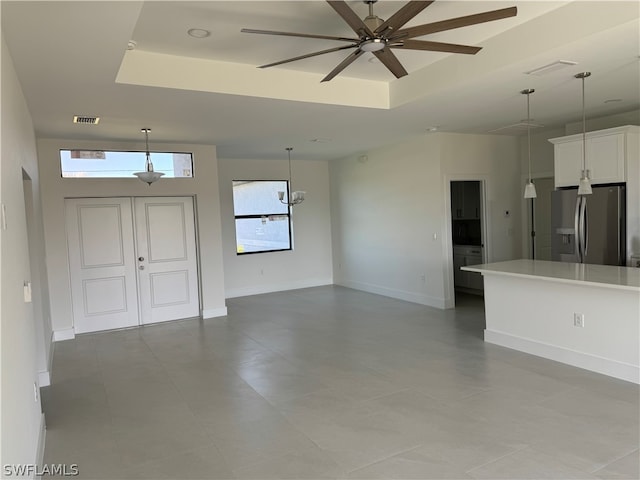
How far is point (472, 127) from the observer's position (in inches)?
246

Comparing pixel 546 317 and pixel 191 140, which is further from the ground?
pixel 191 140

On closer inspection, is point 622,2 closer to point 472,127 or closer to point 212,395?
point 472,127

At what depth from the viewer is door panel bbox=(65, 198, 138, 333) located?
6164mm

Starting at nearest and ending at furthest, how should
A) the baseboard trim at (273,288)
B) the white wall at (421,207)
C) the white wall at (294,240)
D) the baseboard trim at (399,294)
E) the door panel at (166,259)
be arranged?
the door panel at (166,259) < the white wall at (421,207) < the baseboard trim at (399,294) < the white wall at (294,240) < the baseboard trim at (273,288)

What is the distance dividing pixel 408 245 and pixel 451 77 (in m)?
3.59

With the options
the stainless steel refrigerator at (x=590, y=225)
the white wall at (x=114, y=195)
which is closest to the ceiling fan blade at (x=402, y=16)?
the stainless steel refrigerator at (x=590, y=225)

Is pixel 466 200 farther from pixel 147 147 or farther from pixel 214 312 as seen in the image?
pixel 147 147

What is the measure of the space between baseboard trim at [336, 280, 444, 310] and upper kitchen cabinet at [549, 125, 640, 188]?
233cm

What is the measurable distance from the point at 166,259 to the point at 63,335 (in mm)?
1672

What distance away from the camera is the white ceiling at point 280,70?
9.38 ft

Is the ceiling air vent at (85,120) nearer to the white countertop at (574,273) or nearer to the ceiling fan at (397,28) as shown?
the ceiling fan at (397,28)

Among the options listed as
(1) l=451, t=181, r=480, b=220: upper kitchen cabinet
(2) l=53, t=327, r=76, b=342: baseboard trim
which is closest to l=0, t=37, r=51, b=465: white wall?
(2) l=53, t=327, r=76, b=342: baseboard trim

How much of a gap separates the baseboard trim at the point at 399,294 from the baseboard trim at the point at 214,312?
278cm

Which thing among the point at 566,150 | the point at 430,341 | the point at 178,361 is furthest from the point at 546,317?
the point at 178,361
